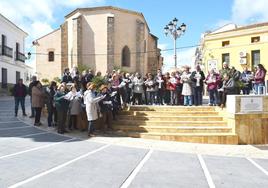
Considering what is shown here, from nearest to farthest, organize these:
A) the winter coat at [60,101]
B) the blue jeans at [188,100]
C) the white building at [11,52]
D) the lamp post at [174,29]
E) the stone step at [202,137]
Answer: the stone step at [202,137] < the winter coat at [60,101] < the blue jeans at [188,100] < the lamp post at [174,29] < the white building at [11,52]

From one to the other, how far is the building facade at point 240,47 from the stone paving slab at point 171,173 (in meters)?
25.9

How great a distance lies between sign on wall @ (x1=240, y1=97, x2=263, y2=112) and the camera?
1145cm

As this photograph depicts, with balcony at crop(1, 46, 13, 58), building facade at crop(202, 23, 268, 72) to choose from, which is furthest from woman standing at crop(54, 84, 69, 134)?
balcony at crop(1, 46, 13, 58)

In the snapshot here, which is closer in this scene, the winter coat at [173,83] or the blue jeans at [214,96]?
the blue jeans at [214,96]

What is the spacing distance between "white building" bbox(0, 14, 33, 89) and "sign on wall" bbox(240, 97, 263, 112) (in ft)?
92.8

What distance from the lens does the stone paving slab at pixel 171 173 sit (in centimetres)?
618

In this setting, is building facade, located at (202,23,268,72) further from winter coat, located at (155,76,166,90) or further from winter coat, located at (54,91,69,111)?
winter coat, located at (54,91,69,111)

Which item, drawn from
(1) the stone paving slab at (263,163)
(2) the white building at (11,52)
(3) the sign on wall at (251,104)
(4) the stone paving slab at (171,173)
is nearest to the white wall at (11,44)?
(2) the white building at (11,52)

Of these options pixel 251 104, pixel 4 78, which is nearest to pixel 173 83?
pixel 251 104

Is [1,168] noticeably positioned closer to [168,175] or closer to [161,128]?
[168,175]

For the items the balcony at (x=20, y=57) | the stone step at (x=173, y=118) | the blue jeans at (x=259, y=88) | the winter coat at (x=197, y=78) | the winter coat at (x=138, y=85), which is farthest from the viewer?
the balcony at (x=20, y=57)

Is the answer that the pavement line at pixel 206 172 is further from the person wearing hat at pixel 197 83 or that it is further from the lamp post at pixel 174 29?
the lamp post at pixel 174 29

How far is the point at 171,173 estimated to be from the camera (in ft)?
22.8

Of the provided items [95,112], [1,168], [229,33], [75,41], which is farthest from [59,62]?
[1,168]
